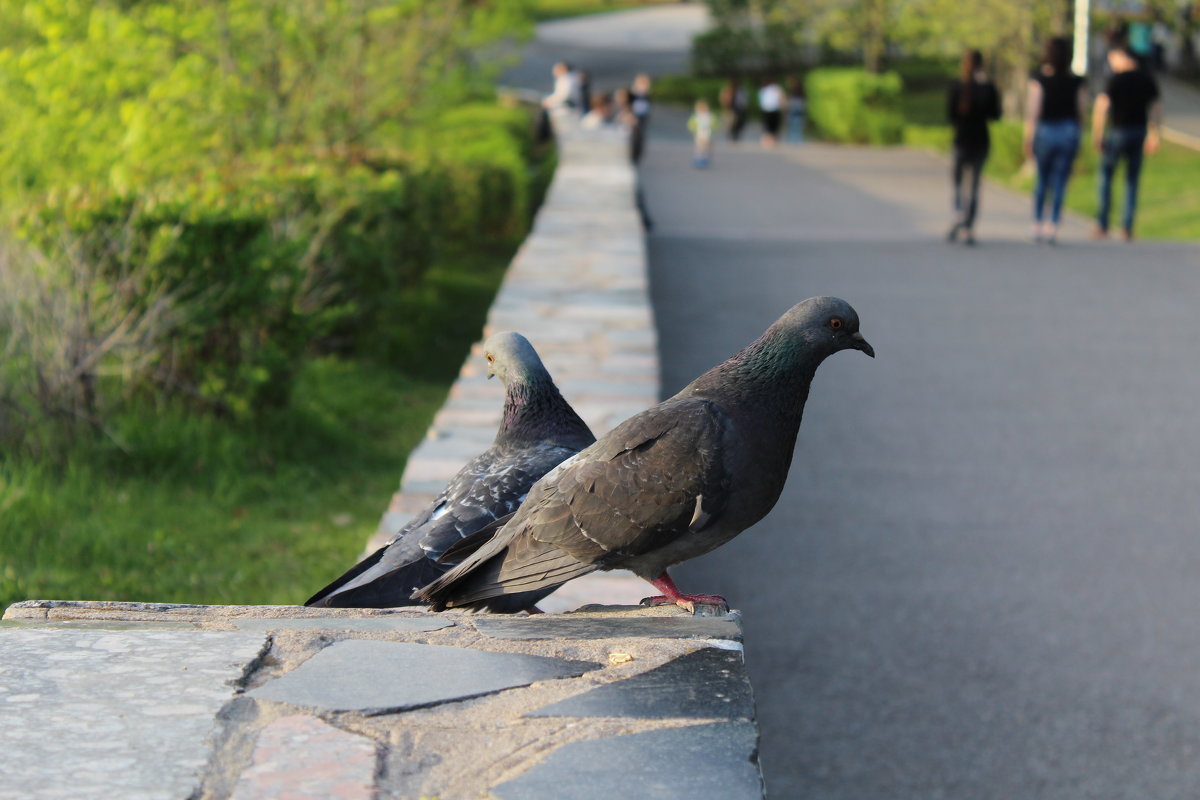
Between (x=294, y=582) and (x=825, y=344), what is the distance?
3102 mm

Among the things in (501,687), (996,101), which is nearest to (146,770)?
(501,687)

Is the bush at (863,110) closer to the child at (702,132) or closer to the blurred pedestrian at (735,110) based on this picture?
the blurred pedestrian at (735,110)

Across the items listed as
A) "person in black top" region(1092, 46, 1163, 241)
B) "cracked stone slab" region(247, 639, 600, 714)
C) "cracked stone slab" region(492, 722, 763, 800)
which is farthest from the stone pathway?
"person in black top" region(1092, 46, 1163, 241)

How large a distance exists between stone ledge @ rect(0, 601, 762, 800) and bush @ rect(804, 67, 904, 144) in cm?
3084

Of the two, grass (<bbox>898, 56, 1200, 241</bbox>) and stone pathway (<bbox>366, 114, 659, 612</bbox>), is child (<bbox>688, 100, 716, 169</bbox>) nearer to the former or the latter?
grass (<bbox>898, 56, 1200, 241</bbox>)

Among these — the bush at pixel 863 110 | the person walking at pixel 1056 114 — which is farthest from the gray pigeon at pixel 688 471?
the bush at pixel 863 110

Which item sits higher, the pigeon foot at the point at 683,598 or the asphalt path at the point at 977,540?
the pigeon foot at the point at 683,598

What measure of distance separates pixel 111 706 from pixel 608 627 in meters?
1.05

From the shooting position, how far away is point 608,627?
9.95ft

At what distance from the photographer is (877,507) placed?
6648 millimetres

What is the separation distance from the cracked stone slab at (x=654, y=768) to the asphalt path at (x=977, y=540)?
6.39ft

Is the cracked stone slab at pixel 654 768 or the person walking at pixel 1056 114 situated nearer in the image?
the cracked stone slab at pixel 654 768

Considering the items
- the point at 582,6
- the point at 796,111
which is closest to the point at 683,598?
the point at 796,111

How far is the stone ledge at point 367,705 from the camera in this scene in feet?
7.40
